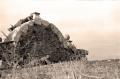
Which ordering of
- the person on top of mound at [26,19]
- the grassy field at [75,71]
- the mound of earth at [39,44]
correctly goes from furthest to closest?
the person on top of mound at [26,19]
the mound of earth at [39,44]
the grassy field at [75,71]

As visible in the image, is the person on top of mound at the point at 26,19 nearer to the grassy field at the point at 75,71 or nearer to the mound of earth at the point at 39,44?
the mound of earth at the point at 39,44

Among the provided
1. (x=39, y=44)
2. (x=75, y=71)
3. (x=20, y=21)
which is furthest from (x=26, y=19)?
(x=75, y=71)

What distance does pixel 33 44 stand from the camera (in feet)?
57.1

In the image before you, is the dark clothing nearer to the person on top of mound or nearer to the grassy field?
the person on top of mound

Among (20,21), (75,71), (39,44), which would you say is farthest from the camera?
(20,21)

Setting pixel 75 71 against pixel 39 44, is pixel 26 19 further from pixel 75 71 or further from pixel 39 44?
pixel 75 71

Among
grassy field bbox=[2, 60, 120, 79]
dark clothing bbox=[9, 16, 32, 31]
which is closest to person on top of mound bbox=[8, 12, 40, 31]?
dark clothing bbox=[9, 16, 32, 31]

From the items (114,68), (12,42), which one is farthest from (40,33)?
(114,68)

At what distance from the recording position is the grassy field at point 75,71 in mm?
8891

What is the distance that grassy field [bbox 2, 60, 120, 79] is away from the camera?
8891 mm

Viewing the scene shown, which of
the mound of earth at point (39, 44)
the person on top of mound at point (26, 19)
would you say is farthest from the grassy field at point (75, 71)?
the person on top of mound at point (26, 19)

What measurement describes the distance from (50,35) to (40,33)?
688 millimetres

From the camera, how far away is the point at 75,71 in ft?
28.3

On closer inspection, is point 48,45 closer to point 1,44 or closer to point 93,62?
point 1,44
